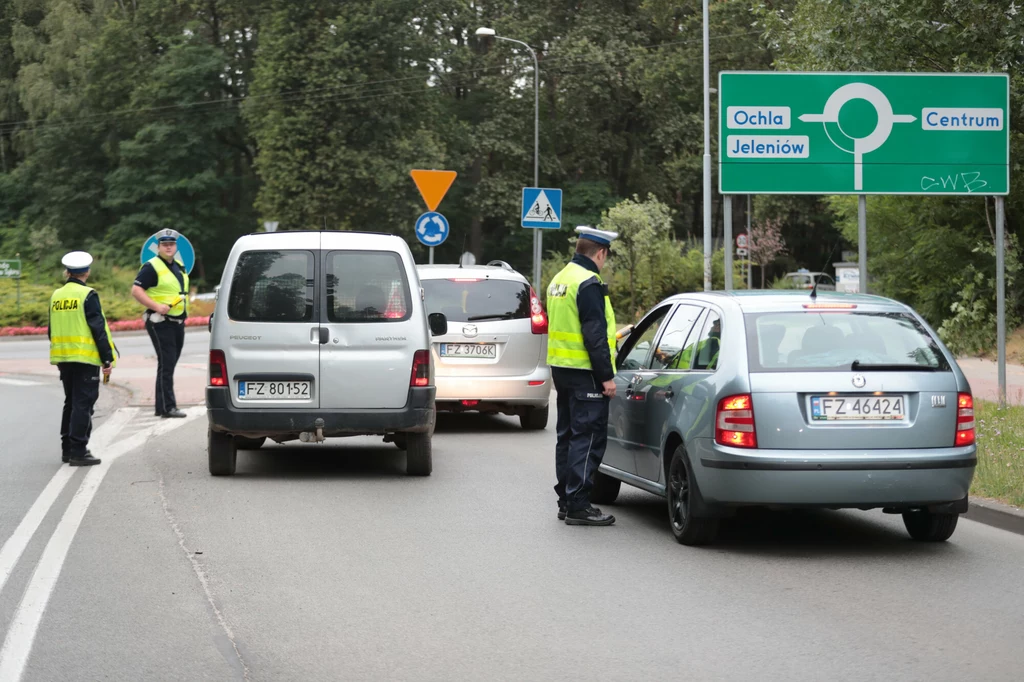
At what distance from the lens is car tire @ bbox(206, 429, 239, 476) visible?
1117 centimetres

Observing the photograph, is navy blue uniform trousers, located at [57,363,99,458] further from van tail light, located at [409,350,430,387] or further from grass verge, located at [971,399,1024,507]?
grass verge, located at [971,399,1024,507]

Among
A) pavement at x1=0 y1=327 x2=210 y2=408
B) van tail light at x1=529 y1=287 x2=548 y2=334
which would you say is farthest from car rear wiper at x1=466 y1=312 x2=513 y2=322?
pavement at x1=0 y1=327 x2=210 y2=408

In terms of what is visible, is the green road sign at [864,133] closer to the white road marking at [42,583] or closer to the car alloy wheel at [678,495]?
the car alloy wheel at [678,495]

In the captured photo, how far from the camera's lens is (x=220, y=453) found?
1120cm

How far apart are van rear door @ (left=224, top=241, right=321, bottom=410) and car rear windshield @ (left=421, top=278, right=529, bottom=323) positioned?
3493mm

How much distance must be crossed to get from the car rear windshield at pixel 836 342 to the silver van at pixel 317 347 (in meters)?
3.61

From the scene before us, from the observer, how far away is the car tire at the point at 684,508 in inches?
320

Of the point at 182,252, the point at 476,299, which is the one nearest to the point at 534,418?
the point at 476,299

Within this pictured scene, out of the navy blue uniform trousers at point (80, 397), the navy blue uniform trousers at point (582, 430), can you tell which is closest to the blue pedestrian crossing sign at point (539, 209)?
the navy blue uniform trousers at point (80, 397)

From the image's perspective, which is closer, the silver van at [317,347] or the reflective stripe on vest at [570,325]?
the reflective stripe on vest at [570,325]

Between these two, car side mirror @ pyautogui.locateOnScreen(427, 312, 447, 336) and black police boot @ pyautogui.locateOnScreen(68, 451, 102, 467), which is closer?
black police boot @ pyautogui.locateOnScreen(68, 451, 102, 467)

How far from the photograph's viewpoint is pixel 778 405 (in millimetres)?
7809

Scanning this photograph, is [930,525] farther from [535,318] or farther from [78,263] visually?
[78,263]

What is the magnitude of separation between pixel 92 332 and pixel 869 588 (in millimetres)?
7269
